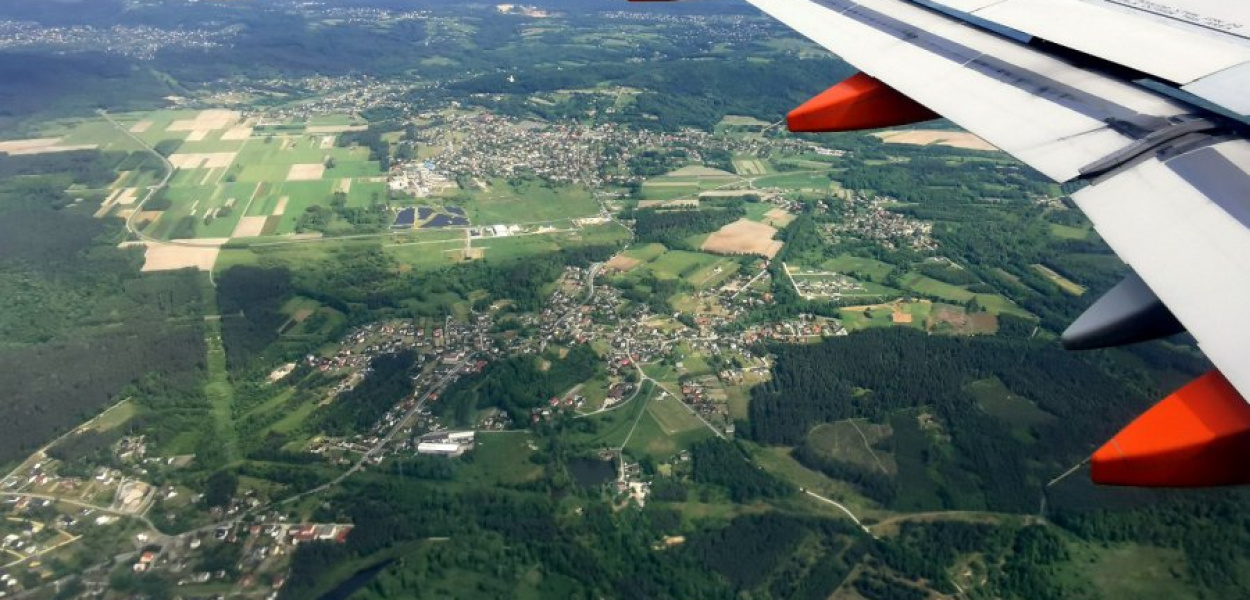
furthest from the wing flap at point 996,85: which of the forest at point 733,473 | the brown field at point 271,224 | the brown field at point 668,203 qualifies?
the brown field at point 271,224

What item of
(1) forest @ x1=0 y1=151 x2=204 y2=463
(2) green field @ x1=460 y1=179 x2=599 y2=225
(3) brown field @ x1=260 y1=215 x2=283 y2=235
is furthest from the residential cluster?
(2) green field @ x1=460 y1=179 x2=599 y2=225

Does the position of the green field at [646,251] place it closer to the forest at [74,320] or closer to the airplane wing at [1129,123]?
the forest at [74,320]

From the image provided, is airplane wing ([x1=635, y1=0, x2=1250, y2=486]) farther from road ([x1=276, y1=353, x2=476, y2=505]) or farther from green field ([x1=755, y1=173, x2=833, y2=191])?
green field ([x1=755, y1=173, x2=833, y2=191])

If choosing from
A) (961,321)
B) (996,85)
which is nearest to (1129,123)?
A: (996,85)

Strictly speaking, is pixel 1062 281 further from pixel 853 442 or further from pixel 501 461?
pixel 501 461

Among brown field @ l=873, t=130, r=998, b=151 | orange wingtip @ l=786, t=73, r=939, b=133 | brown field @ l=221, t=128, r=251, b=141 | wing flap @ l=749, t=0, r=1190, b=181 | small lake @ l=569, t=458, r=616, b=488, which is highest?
wing flap @ l=749, t=0, r=1190, b=181
